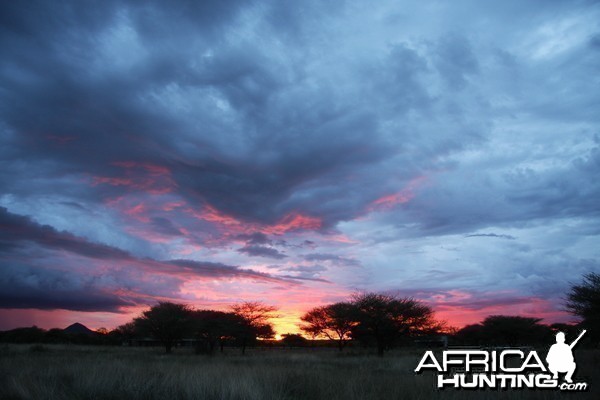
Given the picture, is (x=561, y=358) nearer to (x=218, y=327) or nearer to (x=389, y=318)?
(x=389, y=318)

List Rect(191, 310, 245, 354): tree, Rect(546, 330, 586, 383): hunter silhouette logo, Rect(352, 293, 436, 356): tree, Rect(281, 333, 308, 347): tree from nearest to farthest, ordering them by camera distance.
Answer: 1. Rect(546, 330, 586, 383): hunter silhouette logo
2. Rect(352, 293, 436, 356): tree
3. Rect(191, 310, 245, 354): tree
4. Rect(281, 333, 308, 347): tree

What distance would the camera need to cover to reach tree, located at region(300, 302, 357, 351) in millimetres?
53594

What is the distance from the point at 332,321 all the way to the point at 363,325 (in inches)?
591

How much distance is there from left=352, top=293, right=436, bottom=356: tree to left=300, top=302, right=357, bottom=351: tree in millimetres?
1497

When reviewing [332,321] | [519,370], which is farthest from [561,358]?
[332,321]

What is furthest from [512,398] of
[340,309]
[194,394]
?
[340,309]

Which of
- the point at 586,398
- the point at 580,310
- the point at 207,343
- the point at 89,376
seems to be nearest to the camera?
the point at 586,398

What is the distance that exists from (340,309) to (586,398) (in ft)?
158

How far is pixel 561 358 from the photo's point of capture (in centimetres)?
968

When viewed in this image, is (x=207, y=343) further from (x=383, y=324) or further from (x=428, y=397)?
(x=428, y=397)

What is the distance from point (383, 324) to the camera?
4466cm

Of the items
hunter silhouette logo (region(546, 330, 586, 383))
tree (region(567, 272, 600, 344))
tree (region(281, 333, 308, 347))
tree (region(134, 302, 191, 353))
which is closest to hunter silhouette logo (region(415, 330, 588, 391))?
hunter silhouette logo (region(546, 330, 586, 383))

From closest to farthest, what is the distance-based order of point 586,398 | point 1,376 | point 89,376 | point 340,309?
1. point 586,398
2. point 89,376
3. point 1,376
4. point 340,309

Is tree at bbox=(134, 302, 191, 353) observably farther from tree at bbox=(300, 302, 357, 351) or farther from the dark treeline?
tree at bbox=(300, 302, 357, 351)
